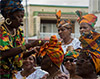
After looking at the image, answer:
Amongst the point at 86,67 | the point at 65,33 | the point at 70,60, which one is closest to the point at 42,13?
the point at 65,33

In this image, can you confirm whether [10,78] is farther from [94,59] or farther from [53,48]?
[94,59]

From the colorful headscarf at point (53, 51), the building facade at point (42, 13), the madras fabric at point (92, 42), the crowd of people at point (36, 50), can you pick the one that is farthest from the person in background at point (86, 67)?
the building facade at point (42, 13)

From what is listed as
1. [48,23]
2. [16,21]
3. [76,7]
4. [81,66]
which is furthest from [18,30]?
A: [48,23]

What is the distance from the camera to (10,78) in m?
3.95

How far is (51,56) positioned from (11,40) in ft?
2.36

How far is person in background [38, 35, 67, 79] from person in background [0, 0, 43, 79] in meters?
0.23

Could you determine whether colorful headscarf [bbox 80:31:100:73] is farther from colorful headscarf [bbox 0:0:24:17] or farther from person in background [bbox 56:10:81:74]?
person in background [bbox 56:10:81:74]

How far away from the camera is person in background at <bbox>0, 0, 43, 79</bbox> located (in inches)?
146

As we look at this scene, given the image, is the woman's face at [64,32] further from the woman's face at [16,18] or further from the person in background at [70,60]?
the woman's face at [16,18]

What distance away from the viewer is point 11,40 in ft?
13.0

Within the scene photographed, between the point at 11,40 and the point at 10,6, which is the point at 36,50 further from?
the point at 10,6

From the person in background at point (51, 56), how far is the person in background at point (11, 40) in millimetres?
233

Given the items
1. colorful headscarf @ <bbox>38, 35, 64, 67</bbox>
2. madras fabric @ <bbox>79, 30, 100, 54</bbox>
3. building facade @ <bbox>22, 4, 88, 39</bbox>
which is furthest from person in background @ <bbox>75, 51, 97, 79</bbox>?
building facade @ <bbox>22, 4, 88, 39</bbox>

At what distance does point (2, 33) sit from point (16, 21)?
32 cm
